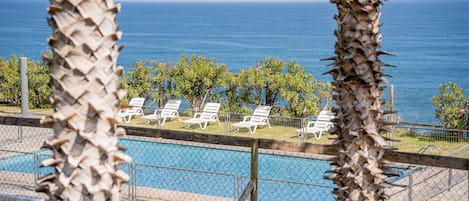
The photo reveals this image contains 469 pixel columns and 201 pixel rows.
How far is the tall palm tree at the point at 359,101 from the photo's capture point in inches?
163

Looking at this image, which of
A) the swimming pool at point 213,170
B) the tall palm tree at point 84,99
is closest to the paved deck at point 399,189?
the swimming pool at point 213,170

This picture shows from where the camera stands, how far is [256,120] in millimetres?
15914

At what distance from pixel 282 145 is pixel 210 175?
5.95 meters

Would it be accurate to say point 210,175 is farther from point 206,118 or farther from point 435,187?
point 206,118

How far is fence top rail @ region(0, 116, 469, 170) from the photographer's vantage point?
4301mm

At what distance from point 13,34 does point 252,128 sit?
8008cm

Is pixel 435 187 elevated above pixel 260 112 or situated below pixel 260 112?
below

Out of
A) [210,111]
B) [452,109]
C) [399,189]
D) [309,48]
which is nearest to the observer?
[399,189]

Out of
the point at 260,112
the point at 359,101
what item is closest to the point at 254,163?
the point at 359,101

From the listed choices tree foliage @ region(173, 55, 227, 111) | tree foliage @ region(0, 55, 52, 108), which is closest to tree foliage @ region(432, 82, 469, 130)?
tree foliage @ region(173, 55, 227, 111)

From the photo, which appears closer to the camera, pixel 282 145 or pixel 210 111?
pixel 282 145

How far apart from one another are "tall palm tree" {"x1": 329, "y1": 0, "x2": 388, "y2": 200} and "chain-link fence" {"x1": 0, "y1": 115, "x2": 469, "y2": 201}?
2.17m

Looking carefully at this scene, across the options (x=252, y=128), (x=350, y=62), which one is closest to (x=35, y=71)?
(x=252, y=128)

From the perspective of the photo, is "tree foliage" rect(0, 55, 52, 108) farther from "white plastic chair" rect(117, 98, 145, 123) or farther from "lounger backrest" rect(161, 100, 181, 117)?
"lounger backrest" rect(161, 100, 181, 117)
